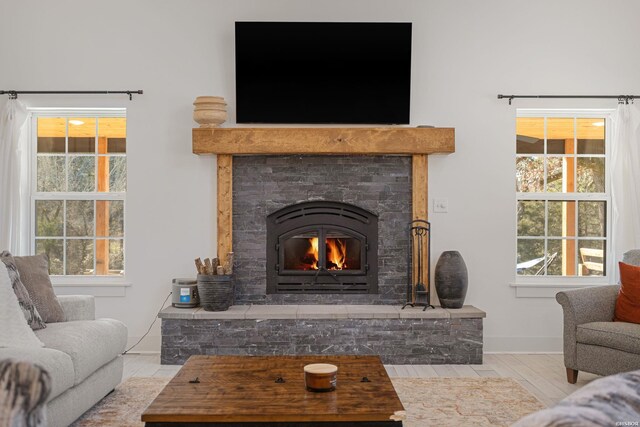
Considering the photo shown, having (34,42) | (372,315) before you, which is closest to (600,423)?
(372,315)

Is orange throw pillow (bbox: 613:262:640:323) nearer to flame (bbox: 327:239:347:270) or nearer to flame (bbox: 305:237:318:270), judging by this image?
flame (bbox: 327:239:347:270)

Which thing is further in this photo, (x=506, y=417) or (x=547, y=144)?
(x=547, y=144)

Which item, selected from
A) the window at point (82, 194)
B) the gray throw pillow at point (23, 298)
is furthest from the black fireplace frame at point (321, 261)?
the gray throw pillow at point (23, 298)

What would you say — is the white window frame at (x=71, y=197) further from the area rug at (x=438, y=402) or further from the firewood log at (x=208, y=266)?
the area rug at (x=438, y=402)

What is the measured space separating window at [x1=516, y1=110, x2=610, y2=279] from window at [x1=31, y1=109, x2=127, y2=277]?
335 centimetres

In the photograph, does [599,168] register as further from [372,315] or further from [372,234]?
[372,315]

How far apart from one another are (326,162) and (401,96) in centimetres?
80

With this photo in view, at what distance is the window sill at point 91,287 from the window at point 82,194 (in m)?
0.10

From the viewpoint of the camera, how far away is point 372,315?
4727 millimetres

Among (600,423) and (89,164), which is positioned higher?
(89,164)

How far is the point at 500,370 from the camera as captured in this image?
457cm

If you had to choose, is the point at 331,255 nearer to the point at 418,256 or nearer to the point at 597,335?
the point at 418,256

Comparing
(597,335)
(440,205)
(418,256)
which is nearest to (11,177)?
(418,256)

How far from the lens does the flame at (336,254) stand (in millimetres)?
5223
